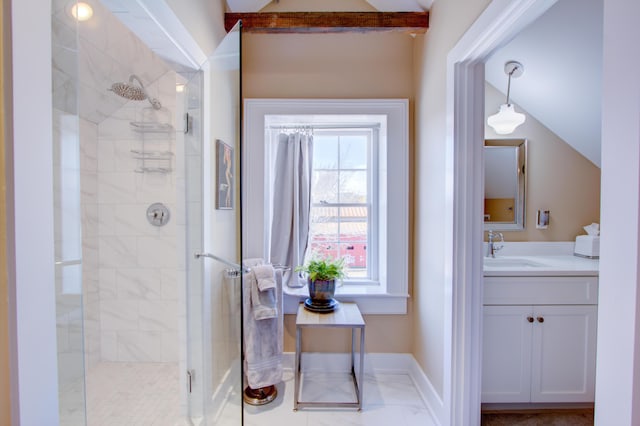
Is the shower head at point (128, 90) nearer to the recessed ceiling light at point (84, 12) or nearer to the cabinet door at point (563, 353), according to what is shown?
the recessed ceiling light at point (84, 12)

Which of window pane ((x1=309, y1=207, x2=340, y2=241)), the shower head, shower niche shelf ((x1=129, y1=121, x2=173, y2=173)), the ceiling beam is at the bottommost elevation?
window pane ((x1=309, y1=207, x2=340, y2=241))

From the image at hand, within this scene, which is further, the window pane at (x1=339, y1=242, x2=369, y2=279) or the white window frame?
the window pane at (x1=339, y1=242, x2=369, y2=279)

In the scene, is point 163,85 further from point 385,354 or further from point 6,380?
point 385,354

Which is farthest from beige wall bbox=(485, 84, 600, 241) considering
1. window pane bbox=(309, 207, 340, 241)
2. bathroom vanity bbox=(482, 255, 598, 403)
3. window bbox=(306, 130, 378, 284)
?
window pane bbox=(309, 207, 340, 241)

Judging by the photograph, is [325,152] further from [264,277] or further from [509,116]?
[509,116]

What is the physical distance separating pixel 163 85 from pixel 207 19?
2.74 ft

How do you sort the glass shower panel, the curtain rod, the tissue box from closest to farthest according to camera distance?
the glass shower panel
the tissue box
the curtain rod

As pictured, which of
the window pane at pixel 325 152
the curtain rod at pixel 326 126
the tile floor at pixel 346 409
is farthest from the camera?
the window pane at pixel 325 152

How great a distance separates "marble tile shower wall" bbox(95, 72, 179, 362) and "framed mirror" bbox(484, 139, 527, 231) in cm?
243

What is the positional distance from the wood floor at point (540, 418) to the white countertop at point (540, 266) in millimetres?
861

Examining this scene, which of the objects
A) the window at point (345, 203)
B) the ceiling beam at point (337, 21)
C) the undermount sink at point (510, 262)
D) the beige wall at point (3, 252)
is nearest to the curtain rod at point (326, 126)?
the window at point (345, 203)

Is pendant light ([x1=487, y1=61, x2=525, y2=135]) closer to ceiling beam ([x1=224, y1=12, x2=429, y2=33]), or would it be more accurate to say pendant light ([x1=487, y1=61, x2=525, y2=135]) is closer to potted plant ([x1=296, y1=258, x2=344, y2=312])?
ceiling beam ([x1=224, y1=12, x2=429, y2=33])

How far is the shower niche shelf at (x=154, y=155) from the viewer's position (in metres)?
2.23

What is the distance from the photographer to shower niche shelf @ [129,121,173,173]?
7.32 feet
